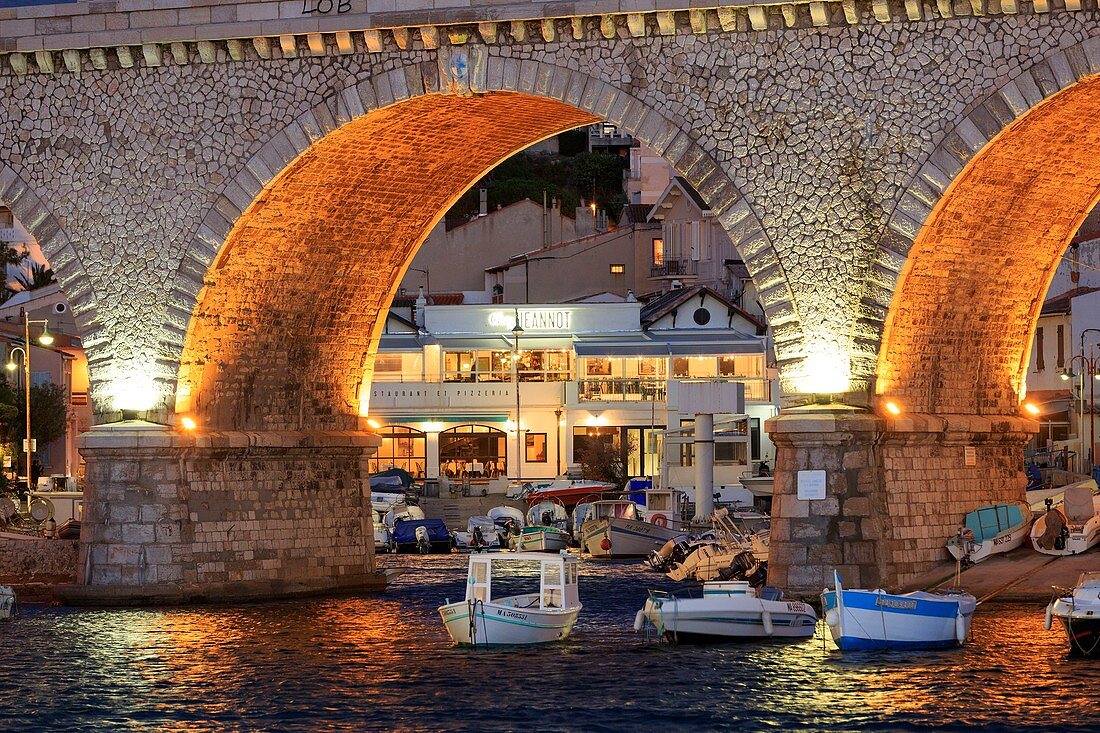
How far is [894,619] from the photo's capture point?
96.9 ft

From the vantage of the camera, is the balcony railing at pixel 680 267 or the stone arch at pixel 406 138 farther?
the balcony railing at pixel 680 267

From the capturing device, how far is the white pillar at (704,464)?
48.0 meters

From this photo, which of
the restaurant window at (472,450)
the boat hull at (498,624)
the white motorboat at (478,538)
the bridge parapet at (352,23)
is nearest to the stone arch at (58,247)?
the bridge parapet at (352,23)

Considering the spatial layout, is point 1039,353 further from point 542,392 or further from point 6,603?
point 6,603

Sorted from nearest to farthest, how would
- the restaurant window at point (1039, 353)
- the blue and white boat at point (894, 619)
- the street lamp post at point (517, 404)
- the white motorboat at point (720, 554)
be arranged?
1. the blue and white boat at point (894, 619)
2. the white motorboat at point (720, 554)
3. the restaurant window at point (1039, 353)
4. the street lamp post at point (517, 404)

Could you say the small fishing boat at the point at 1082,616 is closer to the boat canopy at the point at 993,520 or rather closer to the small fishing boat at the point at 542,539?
the boat canopy at the point at 993,520

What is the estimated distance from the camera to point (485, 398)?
67.5 m

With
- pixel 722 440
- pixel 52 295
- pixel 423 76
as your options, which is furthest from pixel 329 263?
pixel 52 295

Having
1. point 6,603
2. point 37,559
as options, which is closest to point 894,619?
point 6,603

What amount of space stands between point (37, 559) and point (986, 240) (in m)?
19.4

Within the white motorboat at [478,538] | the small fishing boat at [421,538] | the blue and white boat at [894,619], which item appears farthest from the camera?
the white motorboat at [478,538]

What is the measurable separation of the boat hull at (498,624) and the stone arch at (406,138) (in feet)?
17.0

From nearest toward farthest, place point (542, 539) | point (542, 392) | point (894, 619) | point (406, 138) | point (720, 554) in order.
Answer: point (894, 619) < point (406, 138) < point (720, 554) < point (542, 539) < point (542, 392)

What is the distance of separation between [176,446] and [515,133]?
735 cm
